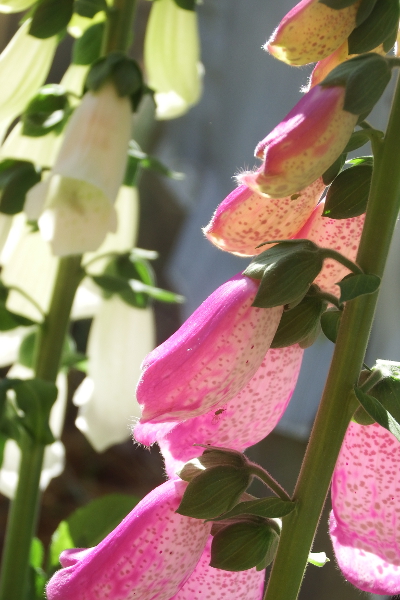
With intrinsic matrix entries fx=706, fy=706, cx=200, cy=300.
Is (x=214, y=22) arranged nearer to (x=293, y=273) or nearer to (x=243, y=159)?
(x=243, y=159)

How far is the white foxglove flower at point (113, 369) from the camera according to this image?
833mm

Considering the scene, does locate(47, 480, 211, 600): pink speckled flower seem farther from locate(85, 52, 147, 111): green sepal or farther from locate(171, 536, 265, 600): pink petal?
locate(85, 52, 147, 111): green sepal

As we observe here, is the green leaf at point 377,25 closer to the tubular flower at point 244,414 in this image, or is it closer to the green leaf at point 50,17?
the tubular flower at point 244,414

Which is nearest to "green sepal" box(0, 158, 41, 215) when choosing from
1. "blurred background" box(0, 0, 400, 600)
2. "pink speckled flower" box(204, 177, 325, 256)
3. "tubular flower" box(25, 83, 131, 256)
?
"tubular flower" box(25, 83, 131, 256)

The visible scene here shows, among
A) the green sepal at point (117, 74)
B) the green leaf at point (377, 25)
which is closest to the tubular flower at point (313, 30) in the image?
the green leaf at point (377, 25)

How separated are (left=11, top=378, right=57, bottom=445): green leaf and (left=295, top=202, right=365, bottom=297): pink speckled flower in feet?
1.27

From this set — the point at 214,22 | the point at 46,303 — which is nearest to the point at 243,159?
the point at 214,22

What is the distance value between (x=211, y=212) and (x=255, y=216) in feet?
4.19

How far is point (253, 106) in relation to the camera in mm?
1391

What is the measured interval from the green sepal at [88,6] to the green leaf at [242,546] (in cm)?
54

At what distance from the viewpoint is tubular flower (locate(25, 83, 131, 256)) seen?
625 millimetres

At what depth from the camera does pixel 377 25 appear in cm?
32

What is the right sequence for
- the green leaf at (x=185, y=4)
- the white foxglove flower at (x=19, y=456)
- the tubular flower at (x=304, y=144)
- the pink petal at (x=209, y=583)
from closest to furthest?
the tubular flower at (x=304, y=144) < the pink petal at (x=209, y=583) < the green leaf at (x=185, y=4) < the white foxglove flower at (x=19, y=456)

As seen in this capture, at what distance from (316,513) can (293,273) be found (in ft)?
0.39
